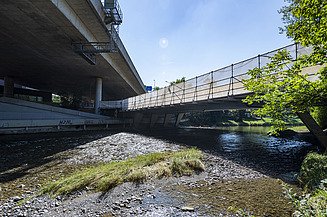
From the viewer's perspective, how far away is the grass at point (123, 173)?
7.11m

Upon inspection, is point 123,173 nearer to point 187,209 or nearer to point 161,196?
point 161,196

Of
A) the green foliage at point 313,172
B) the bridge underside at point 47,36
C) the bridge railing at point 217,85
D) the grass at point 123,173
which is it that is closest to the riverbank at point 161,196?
the grass at point 123,173

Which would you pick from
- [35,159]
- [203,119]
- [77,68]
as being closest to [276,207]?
[35,159]

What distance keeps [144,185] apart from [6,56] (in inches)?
1312

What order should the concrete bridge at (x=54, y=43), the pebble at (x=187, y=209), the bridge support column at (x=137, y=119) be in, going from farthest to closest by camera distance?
the bridge support column at (x=137, y=119)
the concrete bridge at (x=54, y=43)
the pebble at (x=187, y=209)

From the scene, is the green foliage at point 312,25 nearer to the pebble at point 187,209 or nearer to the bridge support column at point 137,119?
the pebble at point 187,209

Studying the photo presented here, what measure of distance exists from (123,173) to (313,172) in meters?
7.54

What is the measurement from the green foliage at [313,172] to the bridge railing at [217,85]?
4.80 meters

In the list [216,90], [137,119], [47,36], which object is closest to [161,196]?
[216,90]

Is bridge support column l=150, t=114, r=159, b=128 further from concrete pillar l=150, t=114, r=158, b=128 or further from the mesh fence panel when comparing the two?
the mesh fence panel

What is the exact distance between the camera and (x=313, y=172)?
23.7ft

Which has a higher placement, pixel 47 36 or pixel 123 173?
pixel 47 36

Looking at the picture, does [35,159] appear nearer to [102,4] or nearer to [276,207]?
[276,207]

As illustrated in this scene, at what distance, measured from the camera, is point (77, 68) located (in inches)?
1315
